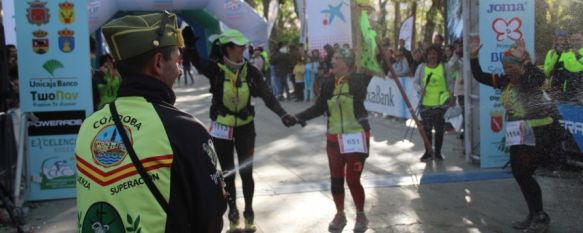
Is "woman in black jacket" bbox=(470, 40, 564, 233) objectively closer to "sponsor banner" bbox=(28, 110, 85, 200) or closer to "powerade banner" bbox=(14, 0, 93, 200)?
"powerade banner" bbox=(14, 0, 93, 200)

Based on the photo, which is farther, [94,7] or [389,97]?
[389,97]

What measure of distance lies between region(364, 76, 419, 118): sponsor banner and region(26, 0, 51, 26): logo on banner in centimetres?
786

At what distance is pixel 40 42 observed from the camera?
23.5 feet

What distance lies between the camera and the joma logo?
8.41 metres

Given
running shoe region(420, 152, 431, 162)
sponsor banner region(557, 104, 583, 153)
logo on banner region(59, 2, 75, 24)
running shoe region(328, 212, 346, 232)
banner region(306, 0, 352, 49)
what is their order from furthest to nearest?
banner region(306, 0, 352, 49)
running shoe region(420, 152, 431, 162)
sponsor banner region(557, 104, 583, 153)
logo on banner region(59, 2, 75, 24)
running shoe region(328, 212, 346, 232)

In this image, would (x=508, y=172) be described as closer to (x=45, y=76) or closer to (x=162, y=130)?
(x=45, y=76)

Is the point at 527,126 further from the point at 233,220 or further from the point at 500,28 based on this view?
the point at 500,28

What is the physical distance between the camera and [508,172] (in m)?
8.49

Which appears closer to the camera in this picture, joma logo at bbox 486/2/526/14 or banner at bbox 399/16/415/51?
joma logo at bbox 486/2/526/14

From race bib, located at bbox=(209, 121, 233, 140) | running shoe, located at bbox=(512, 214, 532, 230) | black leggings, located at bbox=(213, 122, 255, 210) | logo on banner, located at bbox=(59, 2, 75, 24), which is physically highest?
logo on banner, located at bbox=(59, 2, 75, 24)

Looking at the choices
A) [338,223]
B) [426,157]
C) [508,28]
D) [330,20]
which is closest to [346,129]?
[338,223]

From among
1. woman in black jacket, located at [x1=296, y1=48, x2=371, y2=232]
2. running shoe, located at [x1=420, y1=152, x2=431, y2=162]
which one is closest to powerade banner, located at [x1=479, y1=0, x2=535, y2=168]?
running shoe, located at [x1=420, y1=152, x2=431, y2=162]

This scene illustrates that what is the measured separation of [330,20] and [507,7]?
9.06 ft

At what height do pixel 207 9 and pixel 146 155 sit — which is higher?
pixel 207 9
